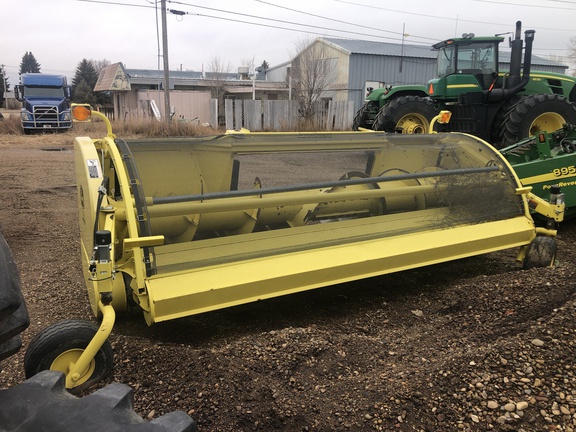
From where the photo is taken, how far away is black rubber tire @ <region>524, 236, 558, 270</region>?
13.9 ft

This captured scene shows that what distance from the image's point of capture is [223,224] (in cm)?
390

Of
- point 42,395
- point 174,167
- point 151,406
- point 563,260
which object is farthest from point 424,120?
point 42,395

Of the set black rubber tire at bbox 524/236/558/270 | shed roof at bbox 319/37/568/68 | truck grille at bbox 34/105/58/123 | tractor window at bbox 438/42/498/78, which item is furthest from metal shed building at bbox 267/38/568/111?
black rubber tire at bbox 524/236/558/270

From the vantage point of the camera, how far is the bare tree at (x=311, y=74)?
2473cm

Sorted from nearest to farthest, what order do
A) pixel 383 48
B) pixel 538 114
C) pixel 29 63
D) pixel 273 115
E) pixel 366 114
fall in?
pixel 538 114 < pixel 366 114 < pixel 273 115 < pixel 383 48 < pixel 29 63

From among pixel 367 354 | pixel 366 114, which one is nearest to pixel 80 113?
pixel 367 354

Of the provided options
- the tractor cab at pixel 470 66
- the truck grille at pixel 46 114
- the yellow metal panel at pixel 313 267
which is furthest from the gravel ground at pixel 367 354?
the truck grille at pixel 46 114

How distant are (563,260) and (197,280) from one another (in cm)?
383

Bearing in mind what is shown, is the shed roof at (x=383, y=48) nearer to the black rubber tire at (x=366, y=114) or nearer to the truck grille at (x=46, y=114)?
the truck grille at (x=46, y=114)

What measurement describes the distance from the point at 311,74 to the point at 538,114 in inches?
844

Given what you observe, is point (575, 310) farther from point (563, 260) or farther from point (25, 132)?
point (25, 132)

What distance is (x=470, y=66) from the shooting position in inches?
393

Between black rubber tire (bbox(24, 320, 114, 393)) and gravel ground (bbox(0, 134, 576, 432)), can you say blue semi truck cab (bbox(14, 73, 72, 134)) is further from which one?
black rubber tire (bbox(24, 320, 114, 393))

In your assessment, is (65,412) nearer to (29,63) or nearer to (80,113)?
(80,113)
